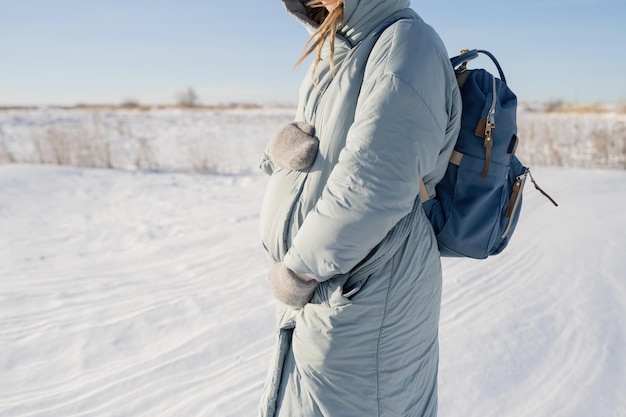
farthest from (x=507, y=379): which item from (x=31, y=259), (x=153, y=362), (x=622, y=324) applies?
(x=31, y=259)

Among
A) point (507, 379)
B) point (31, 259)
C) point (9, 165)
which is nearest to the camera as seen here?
point (507, 379)

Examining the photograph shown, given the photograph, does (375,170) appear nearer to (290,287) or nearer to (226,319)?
(290,287)

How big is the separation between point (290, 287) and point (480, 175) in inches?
20.3

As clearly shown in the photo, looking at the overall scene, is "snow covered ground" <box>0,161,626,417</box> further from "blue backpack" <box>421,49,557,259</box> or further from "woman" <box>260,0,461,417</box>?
A: "blue backpack" <box>421,49,557,259</box>

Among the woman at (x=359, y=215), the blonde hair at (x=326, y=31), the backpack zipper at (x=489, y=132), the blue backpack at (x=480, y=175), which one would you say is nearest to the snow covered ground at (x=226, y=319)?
the woman at (x=359, y=215)

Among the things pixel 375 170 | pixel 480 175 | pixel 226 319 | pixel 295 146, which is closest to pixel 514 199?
pixel 480 175

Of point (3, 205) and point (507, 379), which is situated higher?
point (507, 379)

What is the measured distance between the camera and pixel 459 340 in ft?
9.21

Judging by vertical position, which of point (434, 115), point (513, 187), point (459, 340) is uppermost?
point (434, 115)

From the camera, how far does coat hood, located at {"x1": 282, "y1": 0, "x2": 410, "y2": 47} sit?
112 centimetres

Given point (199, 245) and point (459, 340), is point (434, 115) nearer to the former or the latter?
point (459, 340)

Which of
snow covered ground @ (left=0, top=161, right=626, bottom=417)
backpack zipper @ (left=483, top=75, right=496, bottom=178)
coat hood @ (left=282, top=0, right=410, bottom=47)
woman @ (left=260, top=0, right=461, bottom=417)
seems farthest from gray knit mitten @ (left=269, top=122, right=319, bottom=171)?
snow covered ground @ (left=0, top=161, right=626, bottom=417)

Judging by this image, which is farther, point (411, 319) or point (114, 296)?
point (114, 296)

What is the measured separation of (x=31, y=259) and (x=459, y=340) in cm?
376
